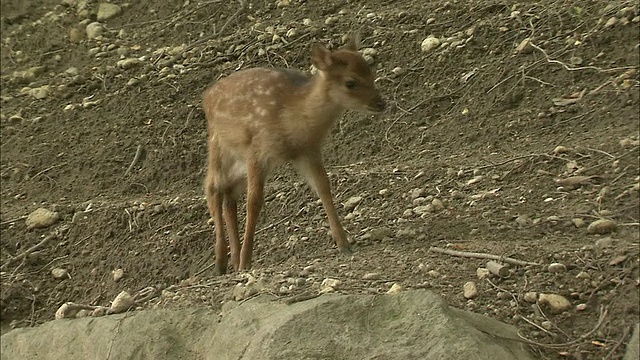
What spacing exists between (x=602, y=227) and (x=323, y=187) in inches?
79.7

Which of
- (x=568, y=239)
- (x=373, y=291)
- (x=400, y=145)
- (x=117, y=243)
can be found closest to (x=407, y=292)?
(x=373, y=291)

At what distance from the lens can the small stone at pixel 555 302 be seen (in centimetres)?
466

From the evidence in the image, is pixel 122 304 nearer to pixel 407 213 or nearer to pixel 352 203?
pixel 352 203

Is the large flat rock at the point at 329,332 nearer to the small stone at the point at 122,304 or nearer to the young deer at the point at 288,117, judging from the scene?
the small stone at the point at 122,304

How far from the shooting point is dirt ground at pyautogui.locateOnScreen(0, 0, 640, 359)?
17.0ft

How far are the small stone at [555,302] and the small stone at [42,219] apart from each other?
17.5 feet

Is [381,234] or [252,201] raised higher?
[252,201]

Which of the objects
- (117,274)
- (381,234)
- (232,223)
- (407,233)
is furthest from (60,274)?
(407,233)

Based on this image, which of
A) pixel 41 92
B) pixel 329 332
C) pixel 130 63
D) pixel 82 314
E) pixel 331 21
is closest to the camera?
pixel 329 332

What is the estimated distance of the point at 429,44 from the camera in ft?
27.8

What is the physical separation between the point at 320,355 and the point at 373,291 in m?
0.65

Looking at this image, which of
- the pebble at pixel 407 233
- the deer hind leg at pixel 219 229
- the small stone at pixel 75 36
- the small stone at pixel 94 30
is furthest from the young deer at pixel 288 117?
the small stone at pixel 75 36

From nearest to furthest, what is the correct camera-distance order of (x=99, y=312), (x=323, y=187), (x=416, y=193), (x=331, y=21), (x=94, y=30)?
1. (x=99, y=312)
2. (x=323, y=187)
3. (x=416, y=193)
4. (x=331, y=21)
5. (x=94, y=30)

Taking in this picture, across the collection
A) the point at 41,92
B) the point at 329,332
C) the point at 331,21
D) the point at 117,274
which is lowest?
the point at 117,274
